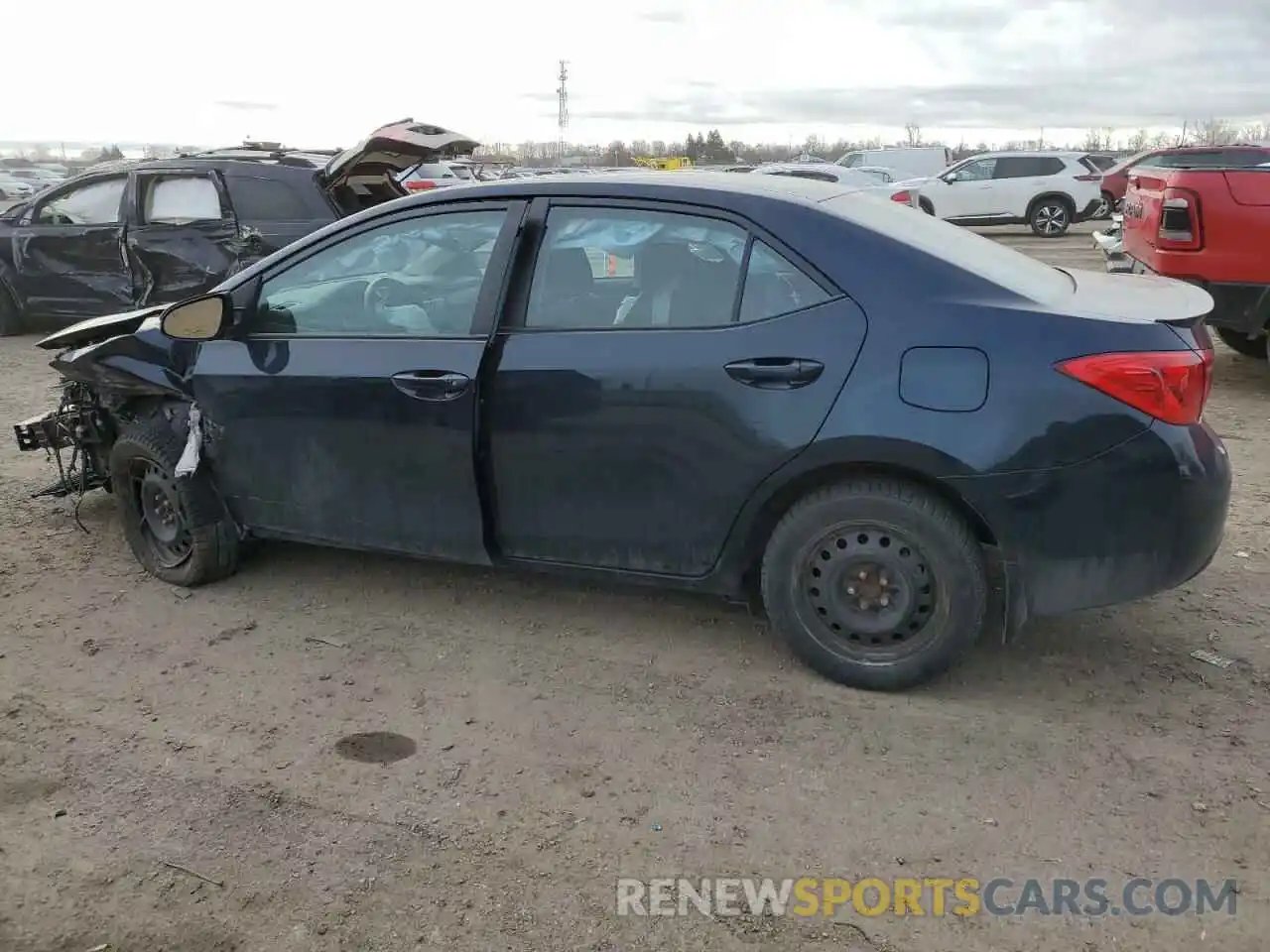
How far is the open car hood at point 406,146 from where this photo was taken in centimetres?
642

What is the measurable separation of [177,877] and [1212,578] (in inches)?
153

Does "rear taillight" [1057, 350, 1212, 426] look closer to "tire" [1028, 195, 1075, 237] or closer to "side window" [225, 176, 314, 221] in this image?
"side window" [225, 176, 314, 221]

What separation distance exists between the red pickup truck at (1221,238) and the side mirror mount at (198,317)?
564 cm

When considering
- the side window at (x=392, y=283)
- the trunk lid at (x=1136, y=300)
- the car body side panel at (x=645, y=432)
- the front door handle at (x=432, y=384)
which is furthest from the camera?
the side window at (x=392, y=283)

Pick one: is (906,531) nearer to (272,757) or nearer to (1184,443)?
(1184,443)

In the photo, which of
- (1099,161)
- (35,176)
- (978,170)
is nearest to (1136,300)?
(978,170)

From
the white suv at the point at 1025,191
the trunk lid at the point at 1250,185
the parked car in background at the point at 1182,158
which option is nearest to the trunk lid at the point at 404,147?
the trunk lid at the point at 1250,185

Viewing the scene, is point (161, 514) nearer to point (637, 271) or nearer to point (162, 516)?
point (162, 516)

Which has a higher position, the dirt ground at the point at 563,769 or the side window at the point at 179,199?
the side window at the point at 179,199

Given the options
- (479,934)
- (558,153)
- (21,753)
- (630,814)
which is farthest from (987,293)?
(558,153)

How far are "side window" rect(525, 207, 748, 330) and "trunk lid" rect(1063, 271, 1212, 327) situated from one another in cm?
108

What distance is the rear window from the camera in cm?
329

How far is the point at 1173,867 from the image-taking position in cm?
256

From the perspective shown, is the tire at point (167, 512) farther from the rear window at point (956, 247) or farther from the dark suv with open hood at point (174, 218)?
the dark suv with open hood at point (174, 218)
